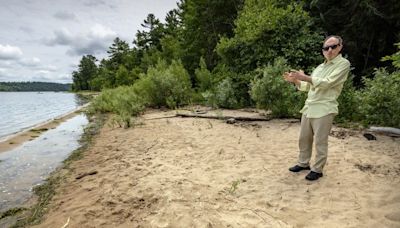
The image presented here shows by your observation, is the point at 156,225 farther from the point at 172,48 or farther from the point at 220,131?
the point at 172,48

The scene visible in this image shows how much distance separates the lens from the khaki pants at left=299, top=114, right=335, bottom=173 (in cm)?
437

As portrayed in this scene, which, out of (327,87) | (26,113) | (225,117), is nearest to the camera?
(327,87)

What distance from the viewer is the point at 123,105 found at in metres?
15.5

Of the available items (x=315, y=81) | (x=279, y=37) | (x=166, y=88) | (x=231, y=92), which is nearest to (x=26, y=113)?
(x=166, y=88)

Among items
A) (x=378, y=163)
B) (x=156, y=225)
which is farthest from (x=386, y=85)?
(x=156, y=225)

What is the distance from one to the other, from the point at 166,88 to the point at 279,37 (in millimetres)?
7244

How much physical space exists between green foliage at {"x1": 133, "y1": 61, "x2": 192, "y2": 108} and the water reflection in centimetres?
650

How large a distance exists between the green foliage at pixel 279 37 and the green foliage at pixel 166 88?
505 cm

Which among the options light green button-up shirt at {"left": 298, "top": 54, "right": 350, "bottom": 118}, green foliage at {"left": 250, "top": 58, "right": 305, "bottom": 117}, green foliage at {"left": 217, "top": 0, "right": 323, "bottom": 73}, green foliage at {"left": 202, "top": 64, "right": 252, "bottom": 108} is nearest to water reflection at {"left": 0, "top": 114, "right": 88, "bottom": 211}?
light green button-up shirt at {"left": 298, "top": 54, "right": 350, "bottom": 118}

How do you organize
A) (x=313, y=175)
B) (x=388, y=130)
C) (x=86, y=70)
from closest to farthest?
(x=313, y=175) < (x=388, y=130) < (x=86, y=70)

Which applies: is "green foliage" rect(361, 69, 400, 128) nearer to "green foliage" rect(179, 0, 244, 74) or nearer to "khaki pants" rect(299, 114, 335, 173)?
"khaki pants" rect(299, 114, 335, 173)

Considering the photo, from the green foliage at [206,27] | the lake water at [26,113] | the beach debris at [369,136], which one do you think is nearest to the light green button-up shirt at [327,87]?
the beach debris at [369,136]

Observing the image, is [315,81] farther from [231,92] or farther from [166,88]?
[166,88]

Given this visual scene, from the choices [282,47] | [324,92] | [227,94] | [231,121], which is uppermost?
[282,47]
